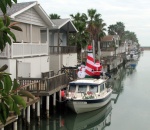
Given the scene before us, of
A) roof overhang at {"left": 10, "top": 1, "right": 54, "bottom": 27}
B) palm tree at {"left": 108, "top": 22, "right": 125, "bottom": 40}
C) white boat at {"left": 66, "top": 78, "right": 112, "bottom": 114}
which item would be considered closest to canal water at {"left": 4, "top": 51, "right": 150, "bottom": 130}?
white boat at {"left": 66, "top": 78, "right": 112, "bottom": 114}

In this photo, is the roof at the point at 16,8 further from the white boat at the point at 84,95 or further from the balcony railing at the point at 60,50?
the balcony railing at the point at 60,50

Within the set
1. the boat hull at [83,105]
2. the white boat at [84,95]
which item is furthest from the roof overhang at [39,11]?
the boat hull at [83,105]

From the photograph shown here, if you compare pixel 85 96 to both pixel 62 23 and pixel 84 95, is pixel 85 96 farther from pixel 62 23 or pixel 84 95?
pixel 62 23

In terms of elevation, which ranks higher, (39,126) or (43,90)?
(43,90)

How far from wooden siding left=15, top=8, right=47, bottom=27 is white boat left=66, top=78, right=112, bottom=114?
5981 mm

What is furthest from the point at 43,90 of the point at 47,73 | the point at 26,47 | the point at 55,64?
the point at 55,64

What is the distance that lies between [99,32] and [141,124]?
43.2 m

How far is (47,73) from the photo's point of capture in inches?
898

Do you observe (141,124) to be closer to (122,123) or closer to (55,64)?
(122,123)

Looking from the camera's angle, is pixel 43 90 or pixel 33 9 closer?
pixel 43 90

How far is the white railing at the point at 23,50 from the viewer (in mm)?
17031

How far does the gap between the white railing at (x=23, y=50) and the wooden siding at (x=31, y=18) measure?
73.5 inches

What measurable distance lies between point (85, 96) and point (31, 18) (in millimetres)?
7592

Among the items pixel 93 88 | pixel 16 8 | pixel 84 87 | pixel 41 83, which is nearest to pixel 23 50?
pixel 41 83
